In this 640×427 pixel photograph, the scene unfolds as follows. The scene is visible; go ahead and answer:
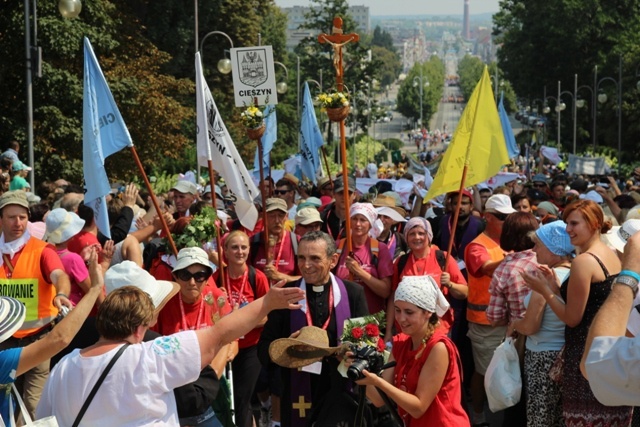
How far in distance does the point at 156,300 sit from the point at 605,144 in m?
67.0

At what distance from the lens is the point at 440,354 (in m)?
5.67

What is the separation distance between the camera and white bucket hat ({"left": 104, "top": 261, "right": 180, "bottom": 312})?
6184mm

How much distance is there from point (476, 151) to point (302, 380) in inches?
149

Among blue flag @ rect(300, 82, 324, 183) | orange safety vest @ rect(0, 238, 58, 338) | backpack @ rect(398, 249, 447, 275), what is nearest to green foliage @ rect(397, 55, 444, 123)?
blue flag @ rect(300, 82, 324, 183)

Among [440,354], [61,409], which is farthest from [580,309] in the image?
[61,409]

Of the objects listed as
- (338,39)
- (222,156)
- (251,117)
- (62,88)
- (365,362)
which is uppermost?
(338,39)

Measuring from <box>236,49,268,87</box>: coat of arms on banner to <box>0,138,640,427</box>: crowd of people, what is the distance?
7.82 feet

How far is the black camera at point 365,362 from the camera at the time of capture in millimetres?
5609

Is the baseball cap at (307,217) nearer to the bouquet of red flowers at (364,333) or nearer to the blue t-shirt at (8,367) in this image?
the bouquet of red flowers at (364,333)

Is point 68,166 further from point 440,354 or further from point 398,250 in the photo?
point 440,354

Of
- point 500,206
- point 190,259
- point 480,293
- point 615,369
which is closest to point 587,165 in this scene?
point 500,206

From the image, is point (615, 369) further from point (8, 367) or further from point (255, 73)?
point (255, 73)

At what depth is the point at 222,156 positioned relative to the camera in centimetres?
1025

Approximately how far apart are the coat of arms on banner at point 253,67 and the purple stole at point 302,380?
549 centimetres
